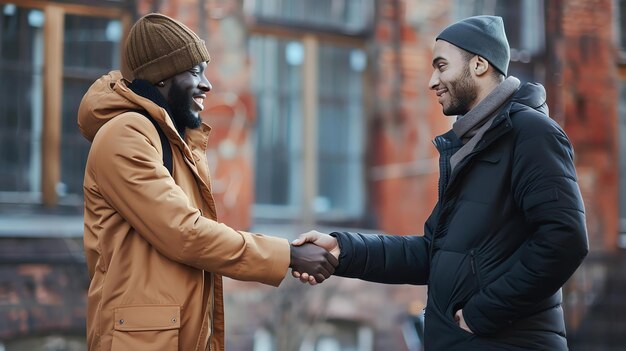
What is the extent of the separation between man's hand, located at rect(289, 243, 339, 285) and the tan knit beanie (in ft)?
2.96

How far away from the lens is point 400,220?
823 cm

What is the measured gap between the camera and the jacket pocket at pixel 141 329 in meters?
3.30

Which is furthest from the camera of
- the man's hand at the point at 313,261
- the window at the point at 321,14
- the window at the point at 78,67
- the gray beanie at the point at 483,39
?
the window at the point at 321,14

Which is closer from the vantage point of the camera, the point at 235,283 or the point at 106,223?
the point at 106,223

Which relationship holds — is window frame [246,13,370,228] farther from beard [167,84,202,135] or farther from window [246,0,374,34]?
beard [167,84,202,135]

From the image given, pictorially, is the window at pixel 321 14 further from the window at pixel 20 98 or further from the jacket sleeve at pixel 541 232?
the jacket sleeve at pixel 541 232

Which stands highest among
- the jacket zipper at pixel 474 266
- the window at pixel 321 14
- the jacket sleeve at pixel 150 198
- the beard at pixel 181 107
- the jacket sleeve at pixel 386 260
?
the window at pixel 321 14

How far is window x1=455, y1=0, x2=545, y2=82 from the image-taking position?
8930mm

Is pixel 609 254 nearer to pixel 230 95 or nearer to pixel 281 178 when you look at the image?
pixel 281 178

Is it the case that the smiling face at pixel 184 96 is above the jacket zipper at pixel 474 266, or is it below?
above

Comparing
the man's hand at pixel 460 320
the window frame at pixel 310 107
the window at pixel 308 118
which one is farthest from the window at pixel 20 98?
the man's hand at pixel 460 320

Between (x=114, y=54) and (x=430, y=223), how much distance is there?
422cm

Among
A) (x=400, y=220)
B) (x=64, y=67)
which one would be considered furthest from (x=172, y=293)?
(x=400, y=220)

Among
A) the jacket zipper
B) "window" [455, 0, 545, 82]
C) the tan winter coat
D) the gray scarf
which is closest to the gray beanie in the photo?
the gray scarf
